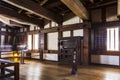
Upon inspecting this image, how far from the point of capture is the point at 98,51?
6.50 meters

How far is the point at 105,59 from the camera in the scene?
6273mm

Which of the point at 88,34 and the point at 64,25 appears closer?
the point at 88,34

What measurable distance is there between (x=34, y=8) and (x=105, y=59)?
390 centimetres

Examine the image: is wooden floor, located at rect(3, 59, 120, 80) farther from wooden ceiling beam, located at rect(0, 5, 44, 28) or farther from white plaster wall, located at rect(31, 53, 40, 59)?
white plaster wall, located at rect(31, 53, 40, 59)

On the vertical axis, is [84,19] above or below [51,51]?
above

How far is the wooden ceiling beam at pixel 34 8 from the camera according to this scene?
5430 millimetres

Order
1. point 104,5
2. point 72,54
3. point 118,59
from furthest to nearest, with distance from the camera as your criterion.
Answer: point 104,5, point 118,59, point 72,54

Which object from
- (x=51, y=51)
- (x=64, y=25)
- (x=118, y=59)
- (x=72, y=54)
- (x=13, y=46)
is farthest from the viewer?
(x=13, y=46)

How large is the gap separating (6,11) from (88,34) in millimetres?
4091

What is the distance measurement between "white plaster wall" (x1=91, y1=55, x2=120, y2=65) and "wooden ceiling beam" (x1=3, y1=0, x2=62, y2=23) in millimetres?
2883

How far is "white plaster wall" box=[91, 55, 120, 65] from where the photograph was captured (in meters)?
5.99

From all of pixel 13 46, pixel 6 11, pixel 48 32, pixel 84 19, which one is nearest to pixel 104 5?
pixel 84 19

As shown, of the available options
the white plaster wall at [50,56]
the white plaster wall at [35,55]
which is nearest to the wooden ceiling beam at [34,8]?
the white plaster wall at [50,56]

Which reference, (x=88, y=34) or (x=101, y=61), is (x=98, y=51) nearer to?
(x=101, y=61)
